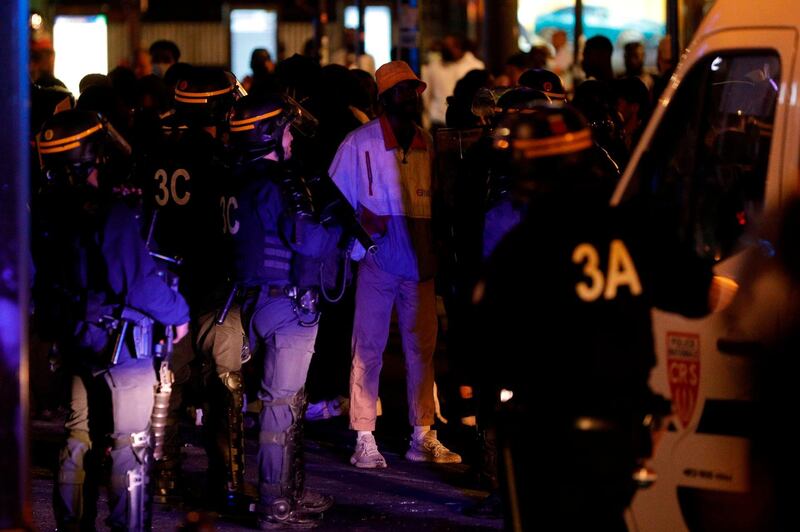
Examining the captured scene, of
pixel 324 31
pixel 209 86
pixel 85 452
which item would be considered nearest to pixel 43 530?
pixel 85 452

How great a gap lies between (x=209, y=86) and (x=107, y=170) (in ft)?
6.38

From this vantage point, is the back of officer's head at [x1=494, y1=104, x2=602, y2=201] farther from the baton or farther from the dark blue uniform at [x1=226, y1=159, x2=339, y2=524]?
the dark blue uniform at [x1=226, y1=159, x2=339, y2=524]

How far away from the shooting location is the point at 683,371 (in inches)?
217

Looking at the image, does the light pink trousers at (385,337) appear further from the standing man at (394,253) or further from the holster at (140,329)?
the holster at (140,329)

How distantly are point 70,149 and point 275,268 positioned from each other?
136 cm

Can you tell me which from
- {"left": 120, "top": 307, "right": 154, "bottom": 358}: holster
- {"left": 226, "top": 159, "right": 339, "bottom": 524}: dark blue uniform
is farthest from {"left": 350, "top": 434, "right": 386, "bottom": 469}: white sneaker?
{"left": 120, "top": 307, "right": 154, "bottom": 358}: holster

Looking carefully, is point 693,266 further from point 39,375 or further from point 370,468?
point 39,375

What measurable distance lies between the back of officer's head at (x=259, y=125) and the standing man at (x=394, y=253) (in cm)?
140

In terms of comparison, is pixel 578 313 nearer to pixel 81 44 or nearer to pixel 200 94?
pixel 200 94

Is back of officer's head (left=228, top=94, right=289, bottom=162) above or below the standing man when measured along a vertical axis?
above

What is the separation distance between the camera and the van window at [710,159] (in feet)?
18.9

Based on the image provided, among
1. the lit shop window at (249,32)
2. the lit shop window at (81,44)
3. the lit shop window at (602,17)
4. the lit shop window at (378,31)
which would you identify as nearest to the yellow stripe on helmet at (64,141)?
the lit shop window at (81,44)

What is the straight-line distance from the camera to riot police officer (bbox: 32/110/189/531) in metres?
6.24

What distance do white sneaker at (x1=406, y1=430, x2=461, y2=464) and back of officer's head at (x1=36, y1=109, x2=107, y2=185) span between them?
3.32 metres
